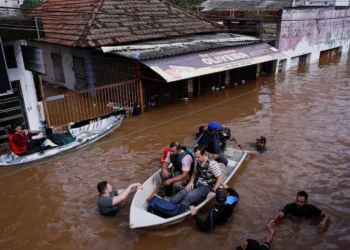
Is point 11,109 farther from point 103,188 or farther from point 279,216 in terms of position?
point 279,216

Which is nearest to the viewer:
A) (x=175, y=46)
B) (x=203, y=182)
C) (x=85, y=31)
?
(x=203, y=182)

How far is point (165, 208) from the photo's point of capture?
241 inches

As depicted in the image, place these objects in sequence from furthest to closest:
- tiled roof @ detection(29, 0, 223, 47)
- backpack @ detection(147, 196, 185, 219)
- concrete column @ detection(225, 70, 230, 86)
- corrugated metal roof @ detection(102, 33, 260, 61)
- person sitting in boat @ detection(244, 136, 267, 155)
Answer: concrete column @ detection(225, 70, 230, 86), tiled roof @ detection(29, 0, 223, 47), corrugated metal roof @ detection(102, 33, 260, 61), person sitting in boat @ detection(244, 136, 267, 155), backpack @ detection(147, 196, 185, 219)

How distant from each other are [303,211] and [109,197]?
4.07 meters

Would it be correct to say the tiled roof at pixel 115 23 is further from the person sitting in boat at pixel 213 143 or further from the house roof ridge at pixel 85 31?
the person sitting in boat at pixel 213 143

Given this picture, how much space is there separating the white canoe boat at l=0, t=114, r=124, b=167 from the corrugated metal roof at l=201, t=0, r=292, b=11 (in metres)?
20.8

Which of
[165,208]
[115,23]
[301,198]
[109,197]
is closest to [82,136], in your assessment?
[109,197]

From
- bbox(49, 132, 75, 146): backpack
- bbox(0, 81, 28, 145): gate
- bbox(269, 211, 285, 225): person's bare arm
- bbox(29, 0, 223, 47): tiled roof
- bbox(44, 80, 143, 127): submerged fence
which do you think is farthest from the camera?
bbox(29, 0, 223, 47): tiled roof

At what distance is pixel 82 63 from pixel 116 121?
6.10 m

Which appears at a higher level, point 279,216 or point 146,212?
point 146,212

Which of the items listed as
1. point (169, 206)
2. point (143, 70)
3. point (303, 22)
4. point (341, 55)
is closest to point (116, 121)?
point (143, 70)

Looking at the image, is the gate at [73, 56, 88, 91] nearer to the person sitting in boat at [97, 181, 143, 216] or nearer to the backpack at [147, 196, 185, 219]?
the person sitting in boat at [97, 181, 143, 216]

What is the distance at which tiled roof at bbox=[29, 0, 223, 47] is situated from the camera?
14523mm

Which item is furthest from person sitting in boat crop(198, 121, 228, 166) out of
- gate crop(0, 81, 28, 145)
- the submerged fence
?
gate crop(0, 81, 28, 145)
